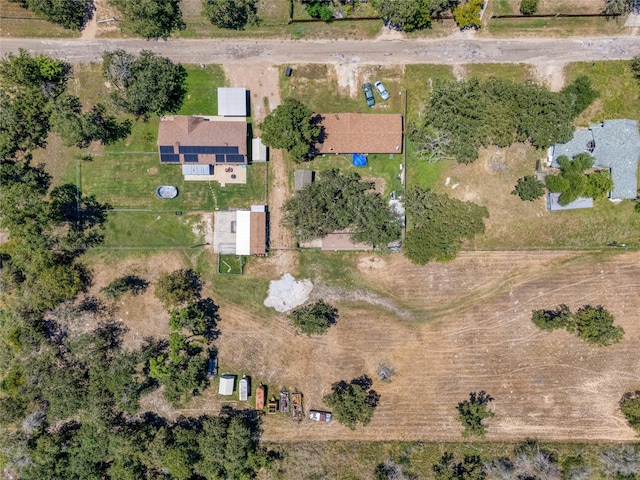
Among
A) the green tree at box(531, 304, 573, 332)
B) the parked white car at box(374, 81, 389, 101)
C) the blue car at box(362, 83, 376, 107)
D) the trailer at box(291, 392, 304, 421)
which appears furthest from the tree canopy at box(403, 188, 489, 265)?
the trailer at box(291, 392, 304, 421)

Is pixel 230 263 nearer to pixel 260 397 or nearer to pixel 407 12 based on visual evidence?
pixel 260 397

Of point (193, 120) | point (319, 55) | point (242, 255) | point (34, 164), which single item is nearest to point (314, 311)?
point (242, 255)

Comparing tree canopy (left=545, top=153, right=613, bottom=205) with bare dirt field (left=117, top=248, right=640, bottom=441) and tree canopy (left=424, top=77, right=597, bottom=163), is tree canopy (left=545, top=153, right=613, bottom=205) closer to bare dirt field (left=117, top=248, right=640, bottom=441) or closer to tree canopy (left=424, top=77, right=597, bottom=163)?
tree canopy (left=424, top=77, right=597, bottom=163)

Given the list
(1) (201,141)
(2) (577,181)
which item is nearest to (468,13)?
(2) (577,181)

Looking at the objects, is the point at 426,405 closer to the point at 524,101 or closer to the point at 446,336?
the point at 446,336

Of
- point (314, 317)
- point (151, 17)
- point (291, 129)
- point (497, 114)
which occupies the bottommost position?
point (314, 317)

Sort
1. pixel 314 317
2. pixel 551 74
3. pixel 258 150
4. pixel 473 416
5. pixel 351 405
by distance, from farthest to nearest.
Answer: pixel 551 74 → pixel 258 150 → pixel 473 416 → pixel 314 317 → pixel 351 405

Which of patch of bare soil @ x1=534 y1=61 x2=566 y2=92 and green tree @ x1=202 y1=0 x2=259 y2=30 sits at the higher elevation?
green tree @ x1=202 y1=0 x2=259 y2=30
